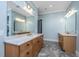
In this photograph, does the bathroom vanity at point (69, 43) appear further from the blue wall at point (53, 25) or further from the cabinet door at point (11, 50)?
the cabinet door at point (11, 50)

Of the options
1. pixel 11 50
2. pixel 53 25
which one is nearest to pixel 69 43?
pixel 53 25

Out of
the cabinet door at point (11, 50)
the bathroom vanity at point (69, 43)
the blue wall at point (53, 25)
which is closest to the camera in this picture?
the cabinet door at point (11, 50)

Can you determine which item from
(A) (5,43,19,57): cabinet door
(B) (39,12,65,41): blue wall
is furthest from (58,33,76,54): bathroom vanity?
(A) (5,43,19,57): cabinet door

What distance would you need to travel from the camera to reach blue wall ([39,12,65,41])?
18.6ft

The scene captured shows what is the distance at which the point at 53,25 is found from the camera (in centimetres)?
592

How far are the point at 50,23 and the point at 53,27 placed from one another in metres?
0.32

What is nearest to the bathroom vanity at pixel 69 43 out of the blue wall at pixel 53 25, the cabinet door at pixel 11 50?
the blue wall at pixel 53 25

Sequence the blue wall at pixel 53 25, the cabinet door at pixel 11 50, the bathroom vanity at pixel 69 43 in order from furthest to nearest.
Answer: the blue wall at pixel 53 25 → the bathroom vanity at pixel 69 43 → the cabinet door at pixel 11 50

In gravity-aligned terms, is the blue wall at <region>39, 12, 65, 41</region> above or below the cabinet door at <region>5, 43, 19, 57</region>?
above

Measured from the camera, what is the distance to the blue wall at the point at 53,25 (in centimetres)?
568

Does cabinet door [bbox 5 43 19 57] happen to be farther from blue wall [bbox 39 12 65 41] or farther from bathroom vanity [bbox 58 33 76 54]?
blue wall [bbox 39 12 65 41]

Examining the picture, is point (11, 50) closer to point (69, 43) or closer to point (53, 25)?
point (69, 43)

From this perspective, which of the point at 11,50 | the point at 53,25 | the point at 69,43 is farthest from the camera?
the point at 53,25

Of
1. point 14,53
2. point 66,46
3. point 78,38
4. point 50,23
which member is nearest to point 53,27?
point 50,23
